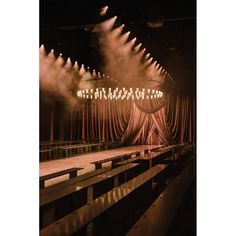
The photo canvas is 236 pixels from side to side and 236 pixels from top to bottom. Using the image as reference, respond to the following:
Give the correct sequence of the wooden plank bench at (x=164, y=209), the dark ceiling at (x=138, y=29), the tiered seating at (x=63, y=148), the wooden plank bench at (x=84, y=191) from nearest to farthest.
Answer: the wooden plank bench at (x=164, y=209) → the dark ceiling at (x=138, y=29) → the wooden plank bench at (x=84, y=191) → the tiered seating at (x=63, y=148)

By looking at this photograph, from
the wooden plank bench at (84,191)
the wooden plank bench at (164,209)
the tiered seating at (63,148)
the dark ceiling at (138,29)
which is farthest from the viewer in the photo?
the tiered seating at (63,148)

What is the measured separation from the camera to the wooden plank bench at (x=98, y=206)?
199 centimetres

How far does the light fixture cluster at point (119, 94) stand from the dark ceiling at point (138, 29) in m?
0.15

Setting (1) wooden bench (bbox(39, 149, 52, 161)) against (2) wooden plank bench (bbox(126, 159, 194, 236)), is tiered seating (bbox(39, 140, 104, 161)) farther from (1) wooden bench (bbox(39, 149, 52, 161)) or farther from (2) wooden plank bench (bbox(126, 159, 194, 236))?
(2) wooden plank bench (bbox(126, 159, 194, 236))

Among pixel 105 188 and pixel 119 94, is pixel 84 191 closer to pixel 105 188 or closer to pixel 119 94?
pixel 105 188

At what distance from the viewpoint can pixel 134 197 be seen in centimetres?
208

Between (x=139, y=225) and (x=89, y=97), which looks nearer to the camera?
(x=139, y=225)

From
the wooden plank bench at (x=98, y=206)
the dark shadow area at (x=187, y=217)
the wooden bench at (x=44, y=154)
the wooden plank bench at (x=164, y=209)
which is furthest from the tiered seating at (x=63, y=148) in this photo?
the dark shadow area at (x=187, y=217)

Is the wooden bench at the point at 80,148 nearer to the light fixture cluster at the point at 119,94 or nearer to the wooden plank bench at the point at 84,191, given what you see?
the wooden plank bench at the point at 84,191

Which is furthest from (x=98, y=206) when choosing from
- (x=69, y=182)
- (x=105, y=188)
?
(x=69, y=182)

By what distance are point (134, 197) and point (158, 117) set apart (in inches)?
19.7
